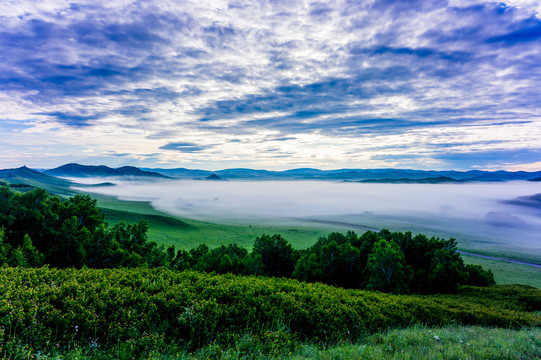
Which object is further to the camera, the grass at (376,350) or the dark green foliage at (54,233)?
the dark green foliage at (54,233)

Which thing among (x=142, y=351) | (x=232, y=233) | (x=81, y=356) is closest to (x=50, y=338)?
(x=81, y=356)

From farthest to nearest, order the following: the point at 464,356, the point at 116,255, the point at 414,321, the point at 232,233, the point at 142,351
→ the point at 232,233
the point at 116,255
the point at 414,321
the point at 464,356
the point at 142,351

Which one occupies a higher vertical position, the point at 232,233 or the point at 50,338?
the point at 50,338

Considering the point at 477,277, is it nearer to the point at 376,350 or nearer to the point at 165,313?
the point at 376,350

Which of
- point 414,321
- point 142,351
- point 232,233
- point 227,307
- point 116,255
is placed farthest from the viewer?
point 232,233

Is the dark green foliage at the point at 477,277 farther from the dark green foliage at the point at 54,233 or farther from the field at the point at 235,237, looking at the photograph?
the dark green foliage at the point at 54,233

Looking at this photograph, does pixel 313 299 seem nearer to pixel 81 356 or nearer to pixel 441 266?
pixel 81 356

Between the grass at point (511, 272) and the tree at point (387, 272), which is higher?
the tree at point (387, 272)

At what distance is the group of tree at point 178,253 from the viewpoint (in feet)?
80.8

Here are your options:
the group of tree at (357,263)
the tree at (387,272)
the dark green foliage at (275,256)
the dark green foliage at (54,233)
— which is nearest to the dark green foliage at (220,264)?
the group of tree at (357,263)

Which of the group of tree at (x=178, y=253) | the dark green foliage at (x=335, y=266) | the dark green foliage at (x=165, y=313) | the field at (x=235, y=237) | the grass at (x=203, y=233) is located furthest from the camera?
the grass at (x=203, y=233)

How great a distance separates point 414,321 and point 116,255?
2581cm

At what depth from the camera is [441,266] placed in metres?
37.4

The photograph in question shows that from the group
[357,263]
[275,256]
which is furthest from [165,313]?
[275,256]
